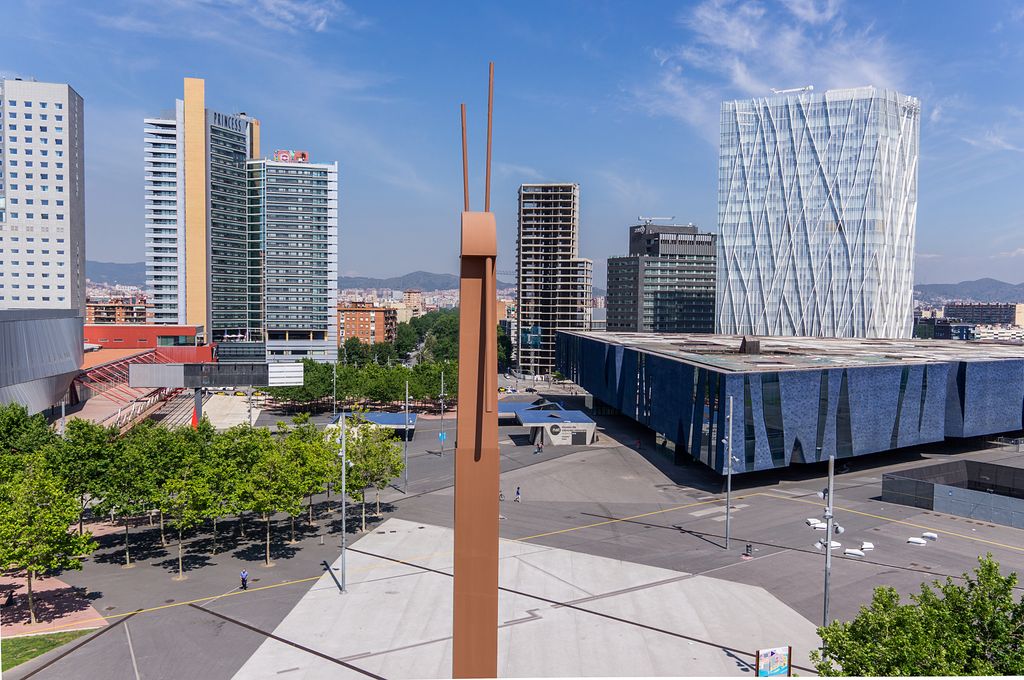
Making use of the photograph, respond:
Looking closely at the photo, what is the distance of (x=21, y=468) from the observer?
4188 centimetres

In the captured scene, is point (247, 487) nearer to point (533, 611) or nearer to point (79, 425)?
point (79, 425)

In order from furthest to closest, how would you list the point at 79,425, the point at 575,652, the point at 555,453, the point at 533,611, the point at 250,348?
the point at 250,348 < the point at 555,453 < the point at 79,425 < the point at 533,611 < the point at 575,652

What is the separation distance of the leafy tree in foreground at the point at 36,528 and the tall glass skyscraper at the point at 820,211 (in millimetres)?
127778

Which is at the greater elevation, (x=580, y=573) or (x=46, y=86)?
(x=46, y=86)

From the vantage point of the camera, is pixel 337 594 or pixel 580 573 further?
pixel 580 573

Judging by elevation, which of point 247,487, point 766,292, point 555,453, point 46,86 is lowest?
point 555,453

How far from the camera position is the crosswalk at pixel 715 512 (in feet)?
168

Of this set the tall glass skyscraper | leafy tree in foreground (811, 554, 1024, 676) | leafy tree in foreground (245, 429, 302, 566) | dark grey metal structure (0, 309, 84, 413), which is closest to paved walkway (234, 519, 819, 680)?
leafy tree in foreground (245, 429, 302, 566)

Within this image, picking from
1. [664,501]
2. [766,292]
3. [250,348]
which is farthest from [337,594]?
[766,292]

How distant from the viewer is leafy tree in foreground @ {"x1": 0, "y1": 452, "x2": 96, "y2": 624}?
31266mm

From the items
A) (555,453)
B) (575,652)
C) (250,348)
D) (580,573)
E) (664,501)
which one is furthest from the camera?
(250,348)

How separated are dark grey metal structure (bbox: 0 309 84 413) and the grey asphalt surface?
107 ft

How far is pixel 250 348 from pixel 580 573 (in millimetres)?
107496

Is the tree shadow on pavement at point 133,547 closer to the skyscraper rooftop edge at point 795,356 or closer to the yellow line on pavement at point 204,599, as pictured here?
the yellow line on pavement at point 204,599
